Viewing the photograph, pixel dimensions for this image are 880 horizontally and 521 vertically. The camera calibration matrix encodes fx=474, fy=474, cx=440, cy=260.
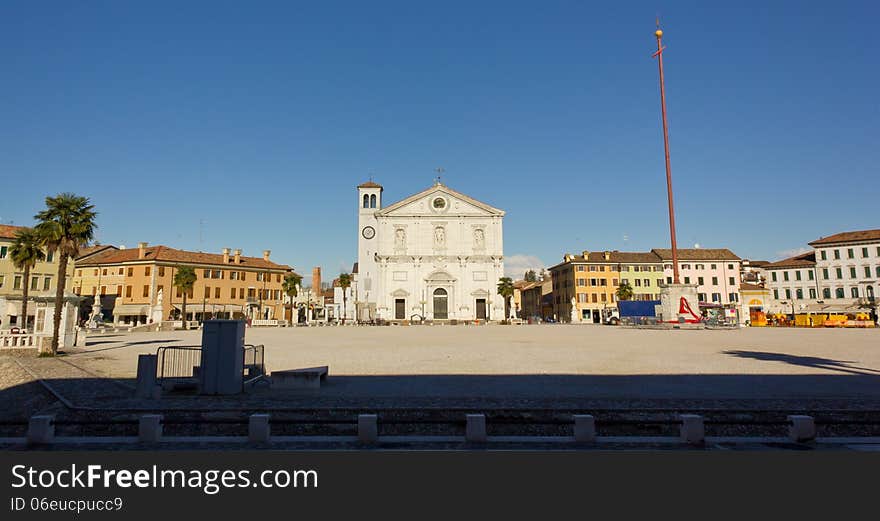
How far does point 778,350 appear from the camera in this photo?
20453mm

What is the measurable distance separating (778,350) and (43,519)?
2437 centimetres

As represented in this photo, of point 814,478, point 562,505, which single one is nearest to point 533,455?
point 562,505

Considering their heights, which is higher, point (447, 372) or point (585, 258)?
point (585, 258)

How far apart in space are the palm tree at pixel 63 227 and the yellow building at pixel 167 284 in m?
38.6

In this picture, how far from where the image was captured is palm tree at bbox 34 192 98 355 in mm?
21672

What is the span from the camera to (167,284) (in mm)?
61281

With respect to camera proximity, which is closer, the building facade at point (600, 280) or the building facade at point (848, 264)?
the building facade at point (848, 264)

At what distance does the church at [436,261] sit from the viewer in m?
66.8

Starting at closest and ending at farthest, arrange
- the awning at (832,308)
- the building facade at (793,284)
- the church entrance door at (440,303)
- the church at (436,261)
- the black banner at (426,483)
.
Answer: the black banner at (426,483)
the awning at (832,308)
the building facade at (793,284)
the church at (436,261)
the church entrance door at (440,303)

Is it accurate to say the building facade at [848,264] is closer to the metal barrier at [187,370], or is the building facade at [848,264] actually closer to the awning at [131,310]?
the metal barrier at [187,370]

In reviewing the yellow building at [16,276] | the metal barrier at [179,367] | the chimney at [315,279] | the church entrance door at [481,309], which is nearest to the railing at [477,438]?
the metal barrier at [179,367]

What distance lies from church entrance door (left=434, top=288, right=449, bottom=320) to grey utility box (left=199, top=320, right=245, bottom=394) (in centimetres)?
5611

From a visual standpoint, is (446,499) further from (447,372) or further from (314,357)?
(314,357)

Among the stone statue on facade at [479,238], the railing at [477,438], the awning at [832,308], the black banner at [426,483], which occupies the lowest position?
the black banner at [426,483]
